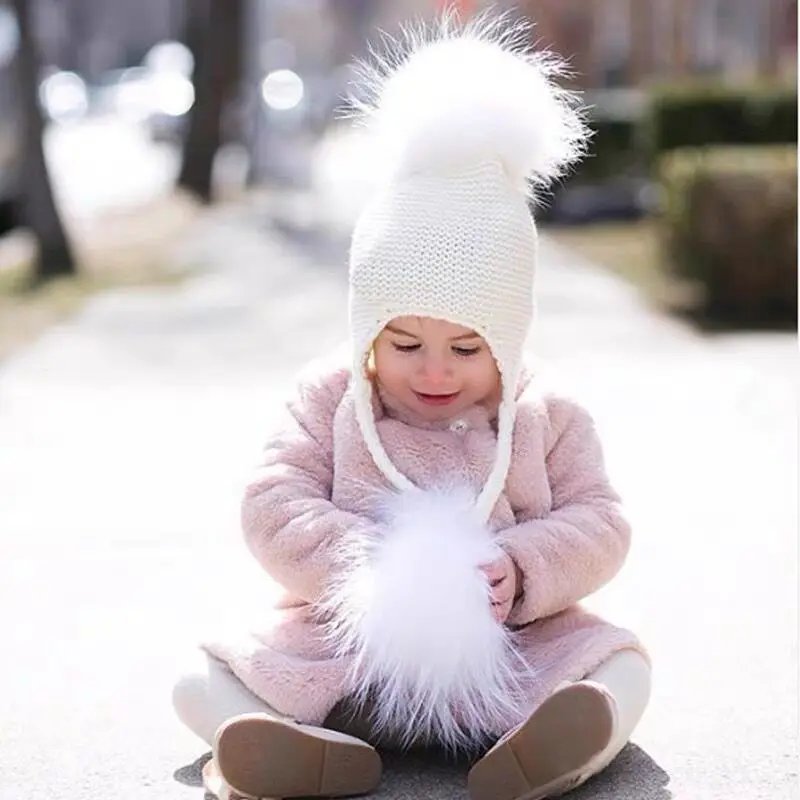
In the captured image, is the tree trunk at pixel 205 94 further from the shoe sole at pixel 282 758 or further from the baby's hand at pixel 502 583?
the shoe sole at pixel 282 758

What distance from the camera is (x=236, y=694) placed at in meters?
3.11

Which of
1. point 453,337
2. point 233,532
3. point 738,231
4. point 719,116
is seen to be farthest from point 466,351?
point 719,116

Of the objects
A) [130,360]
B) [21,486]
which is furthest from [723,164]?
[21,486]

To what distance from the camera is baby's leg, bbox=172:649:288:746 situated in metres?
3.10

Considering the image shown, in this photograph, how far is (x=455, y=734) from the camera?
3.05m

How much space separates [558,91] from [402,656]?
1122 millimetres

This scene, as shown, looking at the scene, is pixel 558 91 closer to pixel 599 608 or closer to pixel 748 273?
pixel 599 608

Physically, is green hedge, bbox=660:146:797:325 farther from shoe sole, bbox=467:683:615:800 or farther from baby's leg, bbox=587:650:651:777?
shoe sole, bbox=467:683:615:800

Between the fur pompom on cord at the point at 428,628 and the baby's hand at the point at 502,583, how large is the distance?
0.07 ft

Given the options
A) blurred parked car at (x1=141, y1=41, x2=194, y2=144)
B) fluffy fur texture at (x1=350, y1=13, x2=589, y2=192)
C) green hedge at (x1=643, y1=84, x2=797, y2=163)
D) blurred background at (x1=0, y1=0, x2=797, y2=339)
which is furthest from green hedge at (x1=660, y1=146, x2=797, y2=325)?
blurred parked car at (x1=141, y1=41, x2=194, y2=144)

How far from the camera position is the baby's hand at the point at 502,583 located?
303 centimetres

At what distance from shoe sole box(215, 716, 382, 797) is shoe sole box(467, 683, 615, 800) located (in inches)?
11.7

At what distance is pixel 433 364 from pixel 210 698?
0.72 m

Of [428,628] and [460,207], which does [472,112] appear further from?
[428,628]
